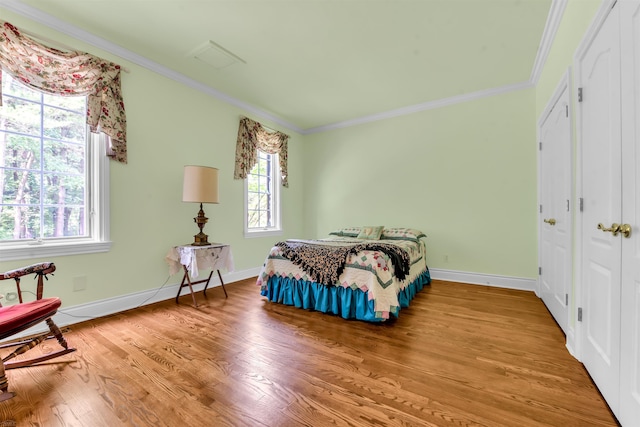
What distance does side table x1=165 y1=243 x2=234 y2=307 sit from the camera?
3.03 m

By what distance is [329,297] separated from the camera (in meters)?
2.81

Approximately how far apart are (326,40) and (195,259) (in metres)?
2.71

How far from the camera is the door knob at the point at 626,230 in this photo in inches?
49.0

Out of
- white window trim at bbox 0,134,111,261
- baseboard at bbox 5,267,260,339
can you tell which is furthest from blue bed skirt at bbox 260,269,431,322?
white window trim at bbox 0,134,111,261

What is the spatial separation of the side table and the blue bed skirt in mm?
670

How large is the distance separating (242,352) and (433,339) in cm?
153

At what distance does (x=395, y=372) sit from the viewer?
5.71 ft

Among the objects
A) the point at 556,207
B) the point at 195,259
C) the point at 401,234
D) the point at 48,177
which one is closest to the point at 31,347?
the point at 195,259

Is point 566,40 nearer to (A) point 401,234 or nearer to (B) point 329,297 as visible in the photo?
Result: (A) point 401,234

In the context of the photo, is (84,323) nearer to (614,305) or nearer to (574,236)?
(614,305)

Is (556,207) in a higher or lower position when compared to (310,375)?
higher

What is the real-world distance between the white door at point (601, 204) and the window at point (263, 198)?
3.91 m

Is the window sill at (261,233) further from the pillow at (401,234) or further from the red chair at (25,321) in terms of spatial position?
the red chair at (25,321)

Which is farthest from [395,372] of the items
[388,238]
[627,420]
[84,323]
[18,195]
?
[18,195]
